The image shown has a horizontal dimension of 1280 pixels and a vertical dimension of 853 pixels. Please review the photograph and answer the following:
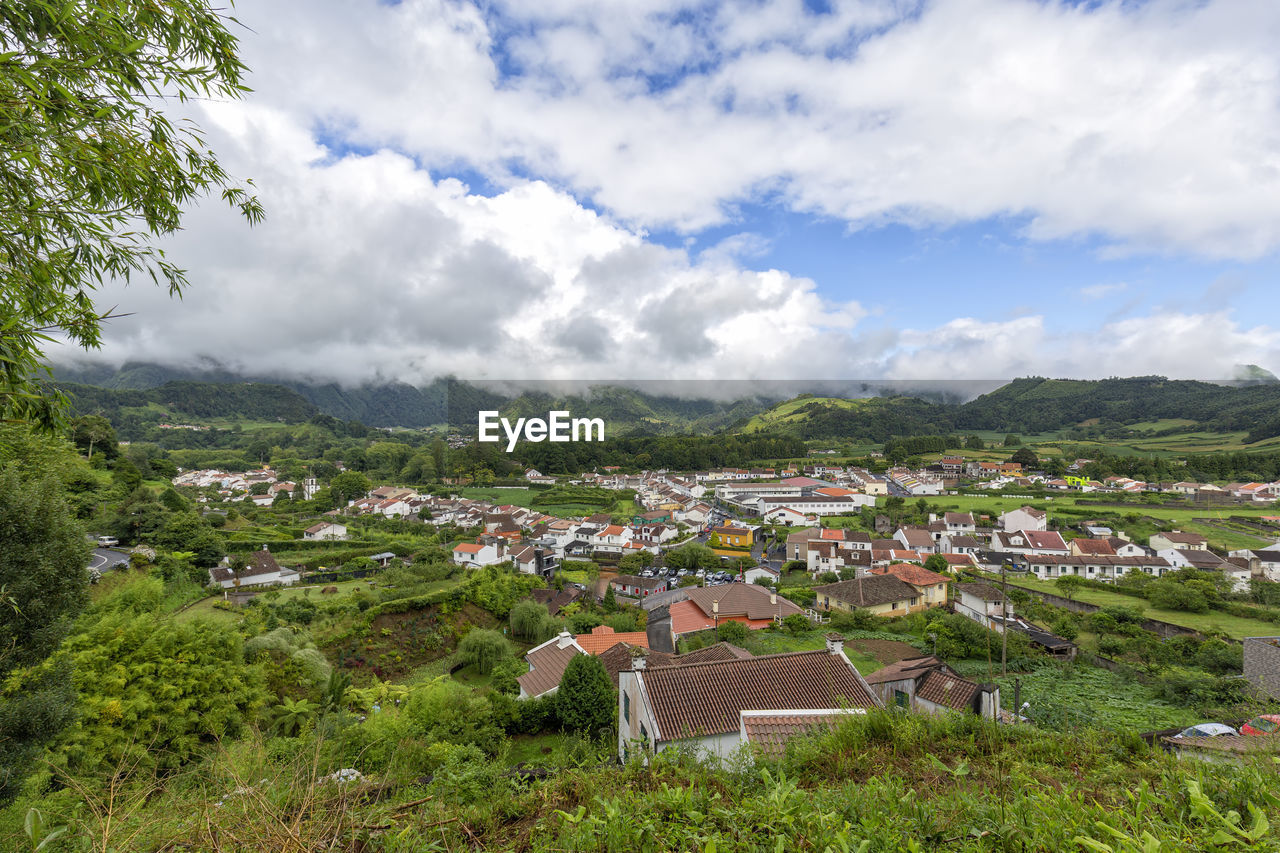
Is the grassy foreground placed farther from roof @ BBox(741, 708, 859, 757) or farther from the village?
roof @ BBox(741, 708, 859, 757)

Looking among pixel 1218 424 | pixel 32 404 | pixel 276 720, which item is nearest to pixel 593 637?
pixel 276 720

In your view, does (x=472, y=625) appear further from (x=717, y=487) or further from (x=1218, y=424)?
(x=1218, y=424)

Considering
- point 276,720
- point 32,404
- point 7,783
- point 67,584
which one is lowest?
point 276,720

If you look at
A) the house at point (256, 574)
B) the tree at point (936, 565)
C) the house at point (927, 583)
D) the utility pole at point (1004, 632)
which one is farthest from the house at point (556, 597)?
the tree at point (936, 565)

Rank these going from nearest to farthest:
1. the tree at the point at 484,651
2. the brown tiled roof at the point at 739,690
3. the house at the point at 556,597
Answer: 1. the brown tiled roof at the point at 739,690
2. the tree at the point at 484,651
3. the house at the point at 556,597

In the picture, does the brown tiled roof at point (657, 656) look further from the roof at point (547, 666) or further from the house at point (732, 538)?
the house at point (732, 538)

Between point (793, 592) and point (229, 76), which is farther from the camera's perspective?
point (793, 592)

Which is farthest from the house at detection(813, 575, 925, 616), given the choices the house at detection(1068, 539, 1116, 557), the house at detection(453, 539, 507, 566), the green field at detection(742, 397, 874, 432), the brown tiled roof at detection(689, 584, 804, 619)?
the green field at detection(742, 397, 874, 432)
